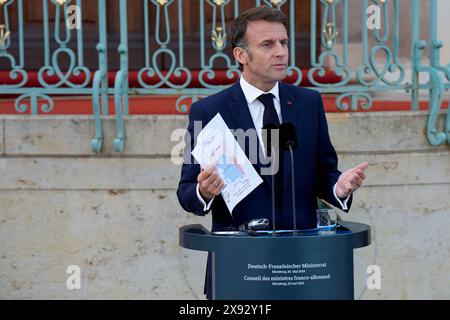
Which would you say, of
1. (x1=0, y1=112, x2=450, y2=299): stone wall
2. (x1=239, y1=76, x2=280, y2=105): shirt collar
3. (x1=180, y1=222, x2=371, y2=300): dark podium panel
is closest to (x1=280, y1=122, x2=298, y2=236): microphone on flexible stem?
(x1=180, y1=222, x2=371, y2=300): dark podium panel

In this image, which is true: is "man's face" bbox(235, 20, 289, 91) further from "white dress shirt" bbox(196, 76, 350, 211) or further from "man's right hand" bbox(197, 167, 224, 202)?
"man's right hand" bbox(197, 167, 224, 202)

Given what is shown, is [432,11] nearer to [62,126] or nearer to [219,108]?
[62,126]

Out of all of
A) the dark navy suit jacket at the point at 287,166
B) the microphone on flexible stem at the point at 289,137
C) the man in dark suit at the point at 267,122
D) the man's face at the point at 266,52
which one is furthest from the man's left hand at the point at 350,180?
the man's face at the point at 266,52

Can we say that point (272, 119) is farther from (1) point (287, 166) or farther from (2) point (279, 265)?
(2) point (279, 265)

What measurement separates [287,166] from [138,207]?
8.88 ft

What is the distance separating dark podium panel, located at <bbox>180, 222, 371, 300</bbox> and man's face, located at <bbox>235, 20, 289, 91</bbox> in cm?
69

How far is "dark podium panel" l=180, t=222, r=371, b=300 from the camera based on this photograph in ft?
11.9

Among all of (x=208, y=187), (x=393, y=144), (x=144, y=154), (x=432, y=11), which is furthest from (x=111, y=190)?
(x=208, y=187)

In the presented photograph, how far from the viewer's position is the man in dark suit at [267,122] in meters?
4.06

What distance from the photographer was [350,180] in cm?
385

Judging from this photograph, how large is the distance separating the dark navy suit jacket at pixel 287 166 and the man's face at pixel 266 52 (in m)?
0.12

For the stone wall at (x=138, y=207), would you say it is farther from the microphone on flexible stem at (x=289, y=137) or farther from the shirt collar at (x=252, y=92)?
the microphone on flexible stem at (x=289, y=137)

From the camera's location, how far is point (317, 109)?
4.23 metres

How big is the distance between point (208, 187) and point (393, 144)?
10.5 feet
